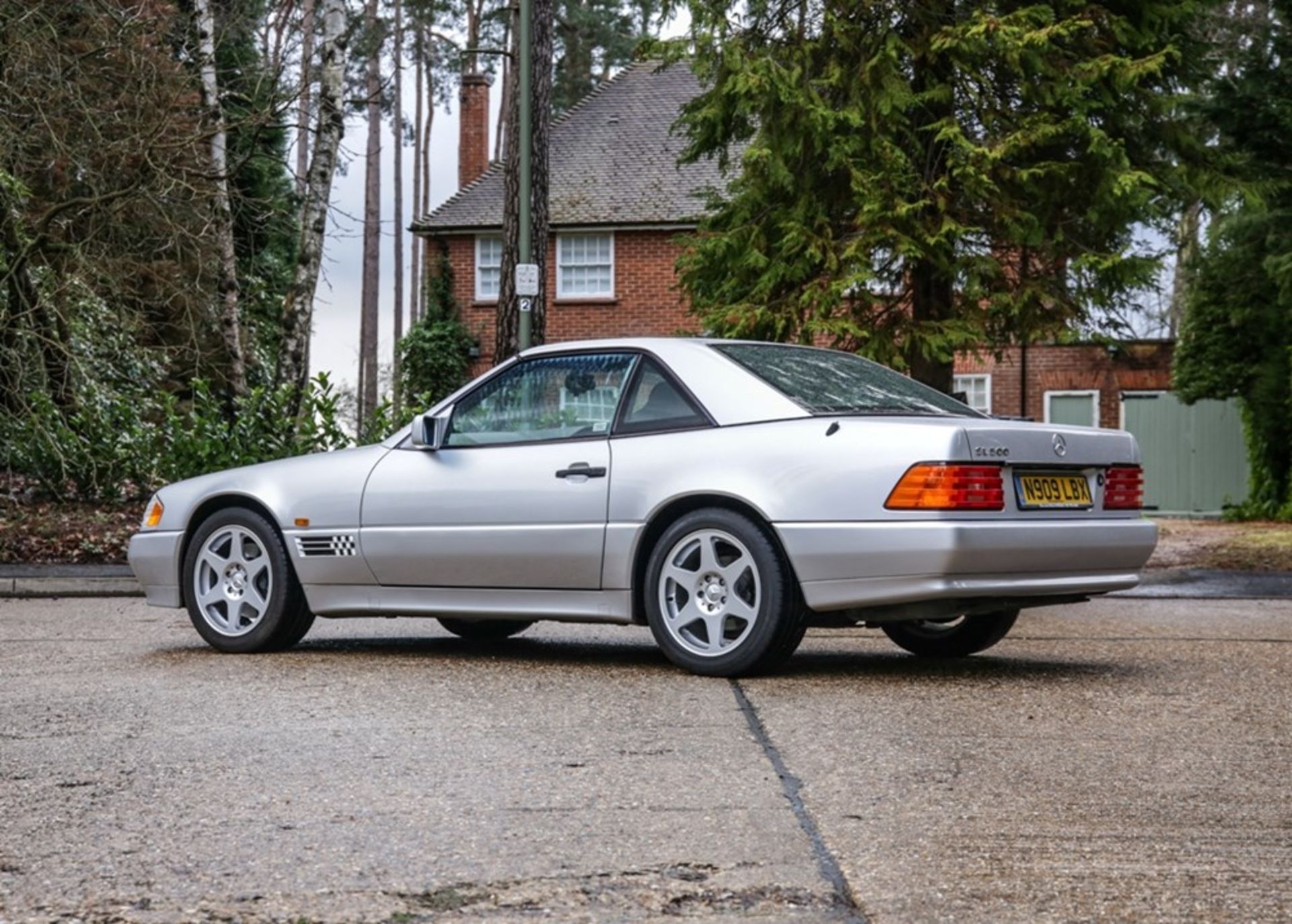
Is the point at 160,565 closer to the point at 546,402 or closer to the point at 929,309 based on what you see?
the point at 546,402

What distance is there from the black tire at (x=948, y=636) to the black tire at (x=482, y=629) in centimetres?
199

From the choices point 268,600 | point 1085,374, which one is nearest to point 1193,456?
point 1085,374

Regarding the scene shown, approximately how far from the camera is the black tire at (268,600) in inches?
357

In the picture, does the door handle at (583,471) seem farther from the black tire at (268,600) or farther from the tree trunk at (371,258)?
the tree trunk at (371,258)

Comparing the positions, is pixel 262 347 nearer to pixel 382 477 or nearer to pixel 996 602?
pixel 382 477

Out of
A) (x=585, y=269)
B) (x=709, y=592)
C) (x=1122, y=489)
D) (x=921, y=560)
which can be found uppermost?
(x=585, y=269)

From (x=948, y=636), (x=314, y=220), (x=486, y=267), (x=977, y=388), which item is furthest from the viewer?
(x=977, y=388)

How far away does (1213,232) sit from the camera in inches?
968

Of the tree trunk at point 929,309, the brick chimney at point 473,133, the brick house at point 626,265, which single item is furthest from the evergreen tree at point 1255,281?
the brick chimney at point 473,133

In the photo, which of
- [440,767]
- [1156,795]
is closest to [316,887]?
[440,767]

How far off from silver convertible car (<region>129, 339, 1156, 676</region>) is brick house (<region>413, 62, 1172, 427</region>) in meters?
25.4

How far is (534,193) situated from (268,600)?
34.3 ft

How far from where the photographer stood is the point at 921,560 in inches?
290

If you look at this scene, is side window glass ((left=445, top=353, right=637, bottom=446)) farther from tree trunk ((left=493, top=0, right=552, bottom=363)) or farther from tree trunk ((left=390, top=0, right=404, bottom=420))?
tree trunk ((left=390, top=0, right=404, bottom=420))
